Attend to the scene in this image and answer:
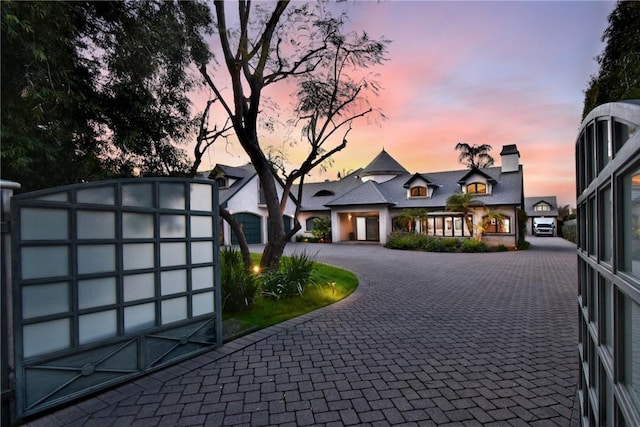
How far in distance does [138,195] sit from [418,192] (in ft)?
76.3

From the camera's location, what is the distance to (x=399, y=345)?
4.90 m

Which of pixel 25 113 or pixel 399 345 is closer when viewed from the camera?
pixel 399 345

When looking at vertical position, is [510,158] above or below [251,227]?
above

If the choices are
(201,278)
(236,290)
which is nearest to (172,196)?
(201,278)

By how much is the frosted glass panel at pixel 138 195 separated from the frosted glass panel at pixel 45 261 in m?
0.86

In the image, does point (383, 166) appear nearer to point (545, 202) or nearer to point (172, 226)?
point (172, 226)

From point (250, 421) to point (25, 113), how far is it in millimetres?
6517

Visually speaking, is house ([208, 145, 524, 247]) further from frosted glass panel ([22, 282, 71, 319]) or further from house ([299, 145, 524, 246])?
frosted glass panel ([22, 282, 71, 319])

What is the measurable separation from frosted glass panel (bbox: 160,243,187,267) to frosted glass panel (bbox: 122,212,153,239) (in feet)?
0.89

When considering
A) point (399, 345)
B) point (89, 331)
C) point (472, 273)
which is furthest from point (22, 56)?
point (472, 273)

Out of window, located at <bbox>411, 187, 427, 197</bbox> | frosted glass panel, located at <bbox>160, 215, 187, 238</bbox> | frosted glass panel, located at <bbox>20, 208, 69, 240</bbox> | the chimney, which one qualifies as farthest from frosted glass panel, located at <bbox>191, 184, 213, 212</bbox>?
the chimney

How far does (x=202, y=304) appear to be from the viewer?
15.6 ft

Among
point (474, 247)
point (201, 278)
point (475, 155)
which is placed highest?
point (475, 155)

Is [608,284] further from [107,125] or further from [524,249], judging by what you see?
[524,249]
